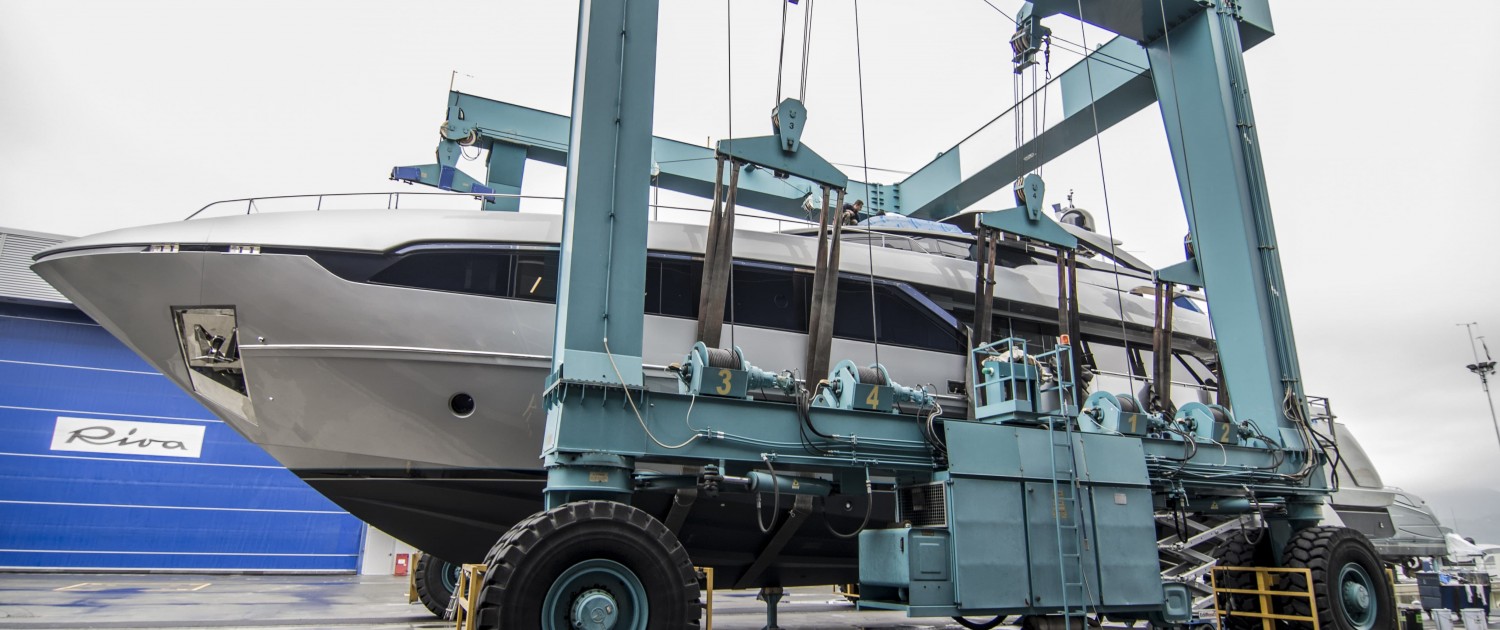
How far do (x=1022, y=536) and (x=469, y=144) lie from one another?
662 cm

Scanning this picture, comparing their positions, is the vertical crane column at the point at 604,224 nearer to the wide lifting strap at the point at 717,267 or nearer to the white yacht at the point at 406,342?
the wide lifting strap at the point at 717,267

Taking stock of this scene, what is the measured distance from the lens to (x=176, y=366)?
6.41m

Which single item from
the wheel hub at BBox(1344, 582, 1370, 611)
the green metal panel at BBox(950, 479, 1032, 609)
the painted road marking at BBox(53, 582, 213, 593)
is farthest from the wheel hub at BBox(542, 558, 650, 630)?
the painted road marking at BBox(53, 582, 213, 593)

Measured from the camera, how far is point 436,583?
8.43 m

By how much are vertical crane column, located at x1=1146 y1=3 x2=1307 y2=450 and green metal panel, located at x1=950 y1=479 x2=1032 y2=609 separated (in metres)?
3.78

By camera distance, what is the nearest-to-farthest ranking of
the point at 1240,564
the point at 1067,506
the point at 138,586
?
the point at 1067,506 → the point at 1240,564 → the point at 138,586

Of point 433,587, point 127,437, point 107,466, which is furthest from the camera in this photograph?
point 127,437

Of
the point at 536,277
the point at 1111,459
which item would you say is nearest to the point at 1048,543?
the point at 1111,459

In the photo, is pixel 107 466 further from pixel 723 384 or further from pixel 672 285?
pixel 723 384

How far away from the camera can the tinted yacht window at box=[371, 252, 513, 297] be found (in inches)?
248

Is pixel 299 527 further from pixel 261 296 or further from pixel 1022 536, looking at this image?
pixel 1022 536

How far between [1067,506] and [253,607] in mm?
9239

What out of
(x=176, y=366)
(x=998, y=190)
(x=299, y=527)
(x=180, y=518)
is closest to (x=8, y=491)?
(x=180, y=518)

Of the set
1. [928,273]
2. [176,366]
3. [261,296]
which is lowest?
[176,366]
